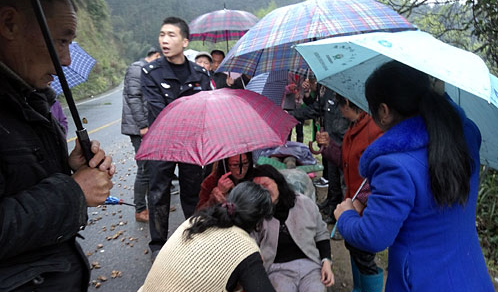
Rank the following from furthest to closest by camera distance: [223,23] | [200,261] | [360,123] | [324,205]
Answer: [223,23]
[324,205]
[360,123]
[200,261]

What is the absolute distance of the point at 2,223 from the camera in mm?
881

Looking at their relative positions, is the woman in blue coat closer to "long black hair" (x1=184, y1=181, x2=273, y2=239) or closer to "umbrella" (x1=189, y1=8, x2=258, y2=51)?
"long black hair" (x1=184, y1=181, x2=273, y2=239)

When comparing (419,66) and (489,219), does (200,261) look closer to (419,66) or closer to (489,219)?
(419,66)

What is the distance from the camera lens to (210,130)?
6.76ft

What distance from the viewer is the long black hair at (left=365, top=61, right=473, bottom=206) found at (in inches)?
45.1

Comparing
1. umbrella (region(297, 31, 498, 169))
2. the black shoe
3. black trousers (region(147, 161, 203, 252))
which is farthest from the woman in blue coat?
the black shoe

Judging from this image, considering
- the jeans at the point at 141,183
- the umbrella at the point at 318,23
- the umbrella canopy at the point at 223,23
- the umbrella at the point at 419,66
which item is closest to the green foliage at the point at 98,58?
the umbrella canopy at the point at 223,23

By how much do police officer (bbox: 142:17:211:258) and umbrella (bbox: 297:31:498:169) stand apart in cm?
150

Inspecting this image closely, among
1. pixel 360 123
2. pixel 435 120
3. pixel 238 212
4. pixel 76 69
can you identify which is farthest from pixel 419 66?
pixel 76 69

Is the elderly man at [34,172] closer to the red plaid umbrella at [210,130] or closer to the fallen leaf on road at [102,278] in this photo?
the red plaid umbrella at [210,130]

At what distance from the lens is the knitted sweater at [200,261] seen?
143 centimetres

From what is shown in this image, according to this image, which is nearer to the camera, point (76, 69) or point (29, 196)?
point (29, 196)

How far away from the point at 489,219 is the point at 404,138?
328 cm

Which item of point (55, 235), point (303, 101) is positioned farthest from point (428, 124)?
point (303, 101)
